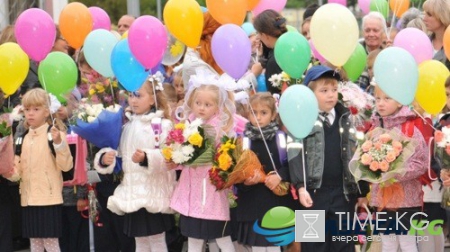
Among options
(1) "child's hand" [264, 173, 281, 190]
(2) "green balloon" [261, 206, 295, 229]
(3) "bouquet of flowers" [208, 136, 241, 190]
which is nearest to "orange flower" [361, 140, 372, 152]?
(1) "child's hand" [264, 173, 281, 190]

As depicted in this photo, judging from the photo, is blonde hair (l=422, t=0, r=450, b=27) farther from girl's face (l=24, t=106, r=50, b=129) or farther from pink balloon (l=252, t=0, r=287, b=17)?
girl's face (l=24, t=106, r=50, b=129)

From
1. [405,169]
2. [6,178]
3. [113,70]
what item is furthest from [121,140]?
[405,169]

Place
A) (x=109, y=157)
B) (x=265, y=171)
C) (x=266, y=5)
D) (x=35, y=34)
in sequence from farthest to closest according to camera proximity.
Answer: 1. (x=266, y=5)
2. (x=35, y=34)
3. (x=109, y=157)
4. (x=265, y=171)

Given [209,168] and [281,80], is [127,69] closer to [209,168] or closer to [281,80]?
[209,168]

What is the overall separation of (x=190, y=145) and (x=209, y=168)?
245mm

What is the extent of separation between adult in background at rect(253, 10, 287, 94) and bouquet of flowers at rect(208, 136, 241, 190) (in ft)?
4.39

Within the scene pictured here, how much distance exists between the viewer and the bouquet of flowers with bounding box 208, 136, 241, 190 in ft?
22.1

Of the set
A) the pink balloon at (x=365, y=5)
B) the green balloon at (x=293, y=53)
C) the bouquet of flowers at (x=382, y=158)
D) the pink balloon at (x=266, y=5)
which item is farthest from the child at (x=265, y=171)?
the pink balloon at (x=365, y=5)

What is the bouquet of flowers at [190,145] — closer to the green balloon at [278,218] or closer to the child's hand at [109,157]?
the child's hand at [109,157]

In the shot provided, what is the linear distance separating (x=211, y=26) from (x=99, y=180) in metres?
1.47

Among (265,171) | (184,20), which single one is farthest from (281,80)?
(265,171)

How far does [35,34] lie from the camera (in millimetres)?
7758

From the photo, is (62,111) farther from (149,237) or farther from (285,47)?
(285,47)

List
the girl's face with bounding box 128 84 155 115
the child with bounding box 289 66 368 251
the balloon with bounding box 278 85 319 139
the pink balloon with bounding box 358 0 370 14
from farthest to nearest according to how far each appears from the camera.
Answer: the pink balloon with bounding box 358 0 370 14, the girl's face with bounding box 128 84 155 115, the child with bounding box 289 66 368 251, the balloon with bounding box 278 85 319 139
